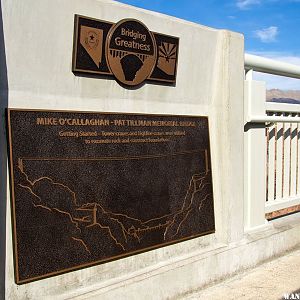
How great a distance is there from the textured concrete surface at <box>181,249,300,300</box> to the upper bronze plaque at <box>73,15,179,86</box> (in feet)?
6.82

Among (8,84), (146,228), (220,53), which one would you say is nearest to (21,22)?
(8,84)

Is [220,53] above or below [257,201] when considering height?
above

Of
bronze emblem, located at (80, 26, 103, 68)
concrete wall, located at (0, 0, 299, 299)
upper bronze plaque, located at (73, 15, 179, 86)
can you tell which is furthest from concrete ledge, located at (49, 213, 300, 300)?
bronze emblem, located at (80, 26, 103, 68)

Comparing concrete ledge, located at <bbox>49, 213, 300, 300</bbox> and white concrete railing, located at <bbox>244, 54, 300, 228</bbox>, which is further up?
white concrete railing, located at <bbox>244, 54, 300, 228</bbox>

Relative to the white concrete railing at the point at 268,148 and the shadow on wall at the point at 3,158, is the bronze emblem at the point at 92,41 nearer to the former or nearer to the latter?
the shadow on wall at the point at 3,158

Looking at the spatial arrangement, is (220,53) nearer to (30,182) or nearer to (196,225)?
(196,225)

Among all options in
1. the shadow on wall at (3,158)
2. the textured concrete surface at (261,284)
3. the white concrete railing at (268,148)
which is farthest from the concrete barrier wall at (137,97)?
the white concrete railing at (268,148)

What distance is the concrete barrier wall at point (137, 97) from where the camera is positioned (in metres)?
2.99

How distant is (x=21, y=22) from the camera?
9.82 ft

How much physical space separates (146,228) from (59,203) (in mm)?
931

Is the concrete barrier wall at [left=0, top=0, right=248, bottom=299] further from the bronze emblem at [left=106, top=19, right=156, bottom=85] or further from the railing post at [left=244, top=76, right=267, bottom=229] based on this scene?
the railing post at [left=244, top=76, right=267, bottom=229]

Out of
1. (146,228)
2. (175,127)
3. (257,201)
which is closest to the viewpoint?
(146,228)

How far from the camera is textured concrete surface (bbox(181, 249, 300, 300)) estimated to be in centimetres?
418

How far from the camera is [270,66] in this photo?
209 inches
